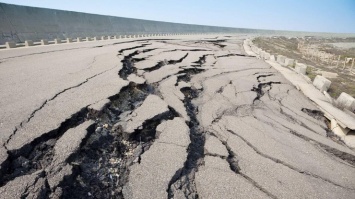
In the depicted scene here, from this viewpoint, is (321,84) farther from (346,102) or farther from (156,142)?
(156,142)

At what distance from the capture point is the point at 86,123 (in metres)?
3.02

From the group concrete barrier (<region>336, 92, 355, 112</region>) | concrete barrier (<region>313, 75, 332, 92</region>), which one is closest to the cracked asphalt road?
concrete barrier (<region>336, 92, 355, 112</region>)

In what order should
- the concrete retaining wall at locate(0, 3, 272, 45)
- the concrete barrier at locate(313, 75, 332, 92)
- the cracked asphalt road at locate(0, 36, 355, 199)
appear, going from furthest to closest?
1. the concrete retaining wall at locate(0, 3, 272, 45)
2. the concrete barrier at locate(313, 75, 332, 92)
3. the cracked asphalt road at locate(0, 36, 355, 199)

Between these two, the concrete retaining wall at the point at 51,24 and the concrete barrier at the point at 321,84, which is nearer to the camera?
the concrete barrier at the point at 321,84

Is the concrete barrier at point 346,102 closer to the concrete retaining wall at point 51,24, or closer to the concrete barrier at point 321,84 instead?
the concrete barrier at point 321,84

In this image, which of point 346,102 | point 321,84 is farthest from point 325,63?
point 346,102

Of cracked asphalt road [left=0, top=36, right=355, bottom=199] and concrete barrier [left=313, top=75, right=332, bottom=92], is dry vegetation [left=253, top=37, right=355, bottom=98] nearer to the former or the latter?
concrete barrier [left=313, top=75, right=332, bottom=92]

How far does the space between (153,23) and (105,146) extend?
40280mm

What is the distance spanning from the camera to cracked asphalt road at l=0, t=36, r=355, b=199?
2217 mm

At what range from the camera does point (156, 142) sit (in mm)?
2916

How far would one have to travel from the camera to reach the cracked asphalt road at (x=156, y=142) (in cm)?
222

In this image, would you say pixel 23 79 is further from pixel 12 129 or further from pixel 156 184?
pixel 156 184

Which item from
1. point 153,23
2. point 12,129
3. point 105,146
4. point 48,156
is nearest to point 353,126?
point 105,146

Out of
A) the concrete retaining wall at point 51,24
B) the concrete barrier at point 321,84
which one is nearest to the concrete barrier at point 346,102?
the concrete barrier at point 321,84
